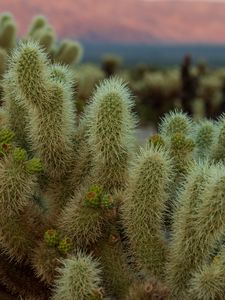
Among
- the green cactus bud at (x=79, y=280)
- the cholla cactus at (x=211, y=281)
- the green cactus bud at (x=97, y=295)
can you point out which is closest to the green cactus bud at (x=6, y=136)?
the green cactus bud at (x=79, y=280)

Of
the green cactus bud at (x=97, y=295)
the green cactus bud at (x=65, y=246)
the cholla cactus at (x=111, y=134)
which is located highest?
the cholla cactus at (x=111, y=134)

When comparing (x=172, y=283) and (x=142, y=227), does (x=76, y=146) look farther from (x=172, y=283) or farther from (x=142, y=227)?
(x=172, y=283)

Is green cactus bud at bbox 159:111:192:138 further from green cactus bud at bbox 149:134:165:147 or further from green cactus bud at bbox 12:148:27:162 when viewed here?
green cactus bud at bbox 12:148:27:162

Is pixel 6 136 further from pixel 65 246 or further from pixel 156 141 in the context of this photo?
pixel 156 141

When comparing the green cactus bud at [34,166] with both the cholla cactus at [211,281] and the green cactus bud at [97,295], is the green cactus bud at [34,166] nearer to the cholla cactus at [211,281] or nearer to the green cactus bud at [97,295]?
the green cactus bud at [97,295]

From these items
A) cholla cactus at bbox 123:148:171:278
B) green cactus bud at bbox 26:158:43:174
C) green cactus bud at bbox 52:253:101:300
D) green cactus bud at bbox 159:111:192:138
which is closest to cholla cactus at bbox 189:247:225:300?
cholla cactus at bbox 123:148:171:278

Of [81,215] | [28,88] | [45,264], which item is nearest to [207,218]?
[81,215]
